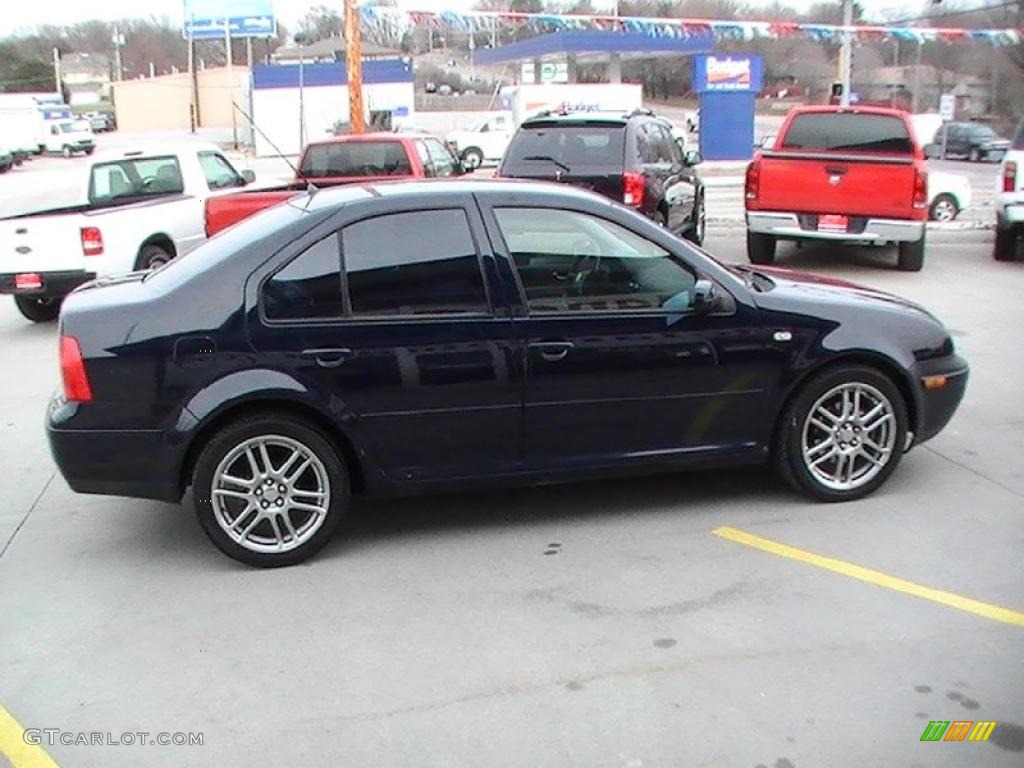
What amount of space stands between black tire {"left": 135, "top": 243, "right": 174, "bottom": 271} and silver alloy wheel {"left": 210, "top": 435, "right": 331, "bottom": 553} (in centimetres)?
663

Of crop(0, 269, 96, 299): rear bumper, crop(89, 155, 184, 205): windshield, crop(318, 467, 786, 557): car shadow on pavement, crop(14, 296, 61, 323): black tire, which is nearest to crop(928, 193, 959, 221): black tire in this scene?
crop(89, 155, 184, 205): windshield

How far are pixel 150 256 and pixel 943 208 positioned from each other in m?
13.3

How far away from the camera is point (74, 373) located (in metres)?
4.65

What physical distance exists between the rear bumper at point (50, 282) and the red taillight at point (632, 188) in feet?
17.6

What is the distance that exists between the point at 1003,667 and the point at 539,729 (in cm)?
170

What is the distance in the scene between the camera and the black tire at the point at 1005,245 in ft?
44.5

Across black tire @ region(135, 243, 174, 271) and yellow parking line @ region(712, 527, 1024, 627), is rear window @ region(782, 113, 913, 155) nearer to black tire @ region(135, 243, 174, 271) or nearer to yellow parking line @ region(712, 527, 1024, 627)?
black tire @ region(135, 243, 174, 271)

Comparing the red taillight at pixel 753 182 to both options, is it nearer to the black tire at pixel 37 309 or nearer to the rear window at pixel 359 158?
the rear window at pixel 359 158

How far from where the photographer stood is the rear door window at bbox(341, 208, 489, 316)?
484cm

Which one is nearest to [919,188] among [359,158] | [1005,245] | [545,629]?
[1005,245]

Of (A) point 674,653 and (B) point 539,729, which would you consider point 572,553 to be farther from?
(B) point 539,729

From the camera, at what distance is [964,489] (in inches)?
223

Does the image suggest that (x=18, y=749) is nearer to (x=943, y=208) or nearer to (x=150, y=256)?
(x=150, y=256)

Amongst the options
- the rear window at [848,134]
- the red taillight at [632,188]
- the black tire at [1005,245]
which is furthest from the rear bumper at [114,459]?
the black tire at [1005,245]
